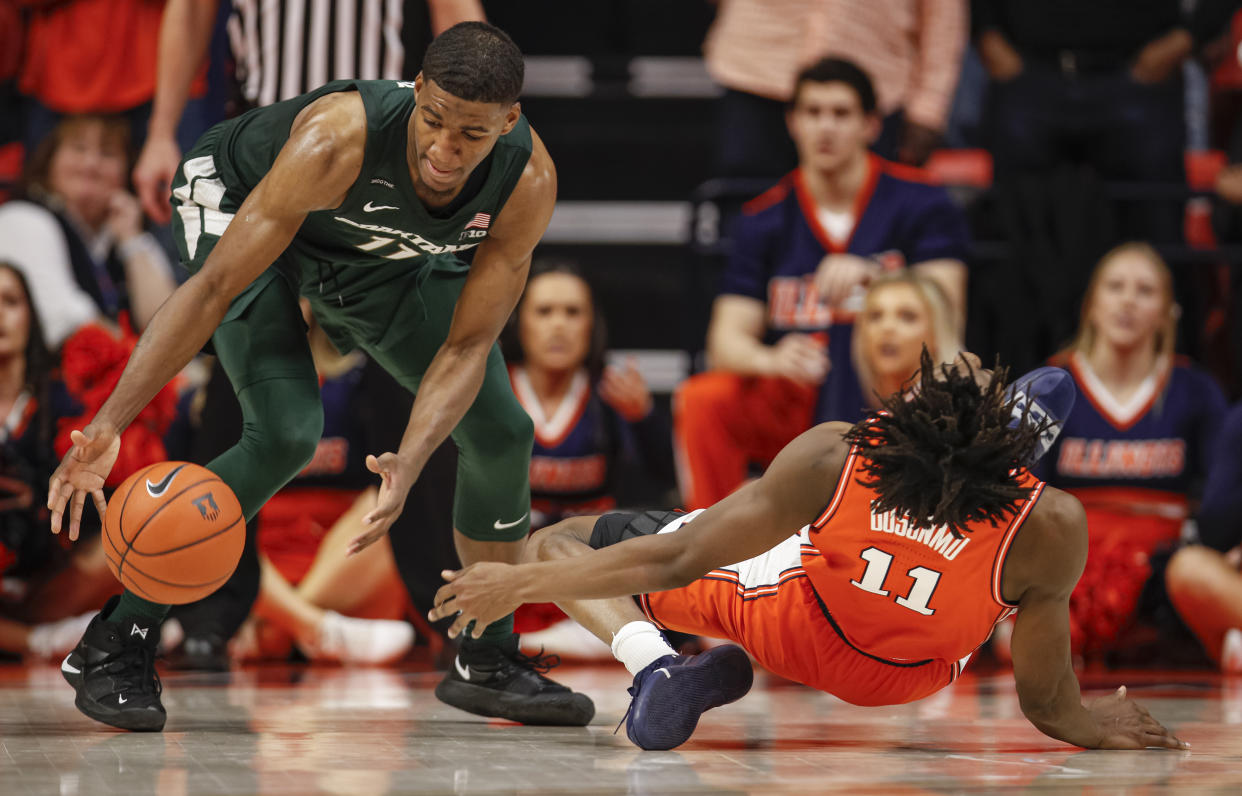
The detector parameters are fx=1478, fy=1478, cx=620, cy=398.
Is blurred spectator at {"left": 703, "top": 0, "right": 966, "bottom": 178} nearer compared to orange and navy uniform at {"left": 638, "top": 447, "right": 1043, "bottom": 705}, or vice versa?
orange and navy uniform at {"left": 638, "top": 447, "right": 1043, "bottom": 705}

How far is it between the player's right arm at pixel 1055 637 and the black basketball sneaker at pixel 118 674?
171 centimetres

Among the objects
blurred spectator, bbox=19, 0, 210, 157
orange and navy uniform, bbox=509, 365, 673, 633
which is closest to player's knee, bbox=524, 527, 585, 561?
orange and navy uniform, bbox=509, 365, 673, 633

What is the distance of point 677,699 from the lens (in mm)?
2756

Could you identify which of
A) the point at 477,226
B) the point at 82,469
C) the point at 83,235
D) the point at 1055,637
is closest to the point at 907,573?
the point at 1055,637

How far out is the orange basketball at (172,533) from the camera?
2830 mm

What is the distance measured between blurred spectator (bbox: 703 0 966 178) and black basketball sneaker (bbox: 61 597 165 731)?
328cm

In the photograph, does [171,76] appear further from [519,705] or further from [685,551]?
[685,551]

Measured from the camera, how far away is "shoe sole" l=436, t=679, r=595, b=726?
324 centimetres

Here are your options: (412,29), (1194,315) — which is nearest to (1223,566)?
(1194,315)

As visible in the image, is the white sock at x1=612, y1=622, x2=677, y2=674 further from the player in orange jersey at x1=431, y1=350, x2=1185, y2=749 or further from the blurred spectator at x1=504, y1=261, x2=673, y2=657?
the blurred spectator at x1=504, y1=261, x2=673, y2=657

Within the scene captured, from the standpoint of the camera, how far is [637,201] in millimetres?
6227

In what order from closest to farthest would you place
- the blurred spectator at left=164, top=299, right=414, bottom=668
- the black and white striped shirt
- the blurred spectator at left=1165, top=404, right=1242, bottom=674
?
the black and white striped shirt → the blurred spectator at left=1165, top=404, right=1242, bottom=674 → the blurred spectator at left=164, top=299, right=414, bottom=668

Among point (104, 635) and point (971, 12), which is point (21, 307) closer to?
point (104, 635)

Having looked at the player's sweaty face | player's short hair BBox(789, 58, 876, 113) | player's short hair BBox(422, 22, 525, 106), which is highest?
player's short hair BBox(789, 58, 876, 113)
